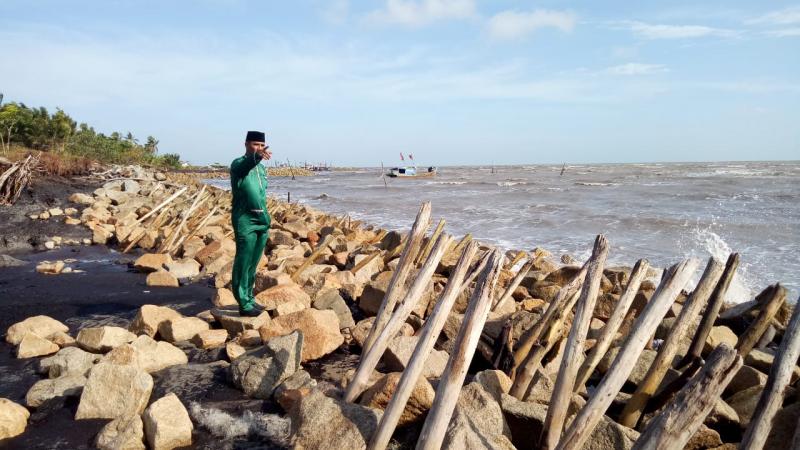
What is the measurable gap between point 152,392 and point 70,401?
54cm

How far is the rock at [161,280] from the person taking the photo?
7098 millimetres

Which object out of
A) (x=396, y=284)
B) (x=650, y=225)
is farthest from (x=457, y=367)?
(x=650, y=225)

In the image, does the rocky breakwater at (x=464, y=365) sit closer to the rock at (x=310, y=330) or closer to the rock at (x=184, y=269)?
the rock at (x=310, y=330)

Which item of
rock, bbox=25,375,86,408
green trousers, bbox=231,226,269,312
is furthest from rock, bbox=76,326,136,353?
green trousers, bbox=231,226,269,312

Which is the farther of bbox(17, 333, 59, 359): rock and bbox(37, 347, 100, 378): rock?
bbox(17, 333, 59, 359): rock

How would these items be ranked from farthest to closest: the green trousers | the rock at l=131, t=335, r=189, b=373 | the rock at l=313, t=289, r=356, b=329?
the rock at l=313, t=289, r=356, b=329 → the green trousers → the rock at l=131, t=335, r=189, b=373

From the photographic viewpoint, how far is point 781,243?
12.2 m

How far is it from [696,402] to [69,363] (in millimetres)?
4350

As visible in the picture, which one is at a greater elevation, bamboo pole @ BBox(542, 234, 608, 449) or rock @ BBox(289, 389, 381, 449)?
bamboo pole @ BBox(542, 234, 608, 449)

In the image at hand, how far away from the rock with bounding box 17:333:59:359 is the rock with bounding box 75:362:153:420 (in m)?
1.56

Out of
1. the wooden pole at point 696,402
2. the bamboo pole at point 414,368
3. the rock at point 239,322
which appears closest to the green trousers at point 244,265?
the rock at point 239,322

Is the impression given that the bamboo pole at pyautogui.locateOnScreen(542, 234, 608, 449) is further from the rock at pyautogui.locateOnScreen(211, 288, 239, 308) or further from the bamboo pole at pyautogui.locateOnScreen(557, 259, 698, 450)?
the rock at pyautogui.locateOnScreen(211, 288, 239, 308)

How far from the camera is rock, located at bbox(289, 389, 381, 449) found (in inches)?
104

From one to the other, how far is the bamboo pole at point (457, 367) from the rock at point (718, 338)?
9.85 ft
